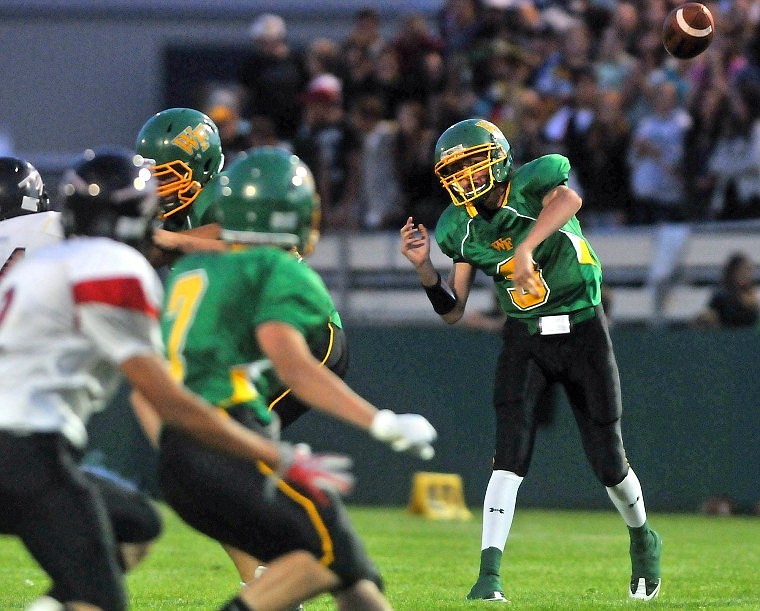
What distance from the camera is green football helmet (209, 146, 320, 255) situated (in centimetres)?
454

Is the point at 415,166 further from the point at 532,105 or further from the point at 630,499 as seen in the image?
the point at 630,499

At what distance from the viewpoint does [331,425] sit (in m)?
13.0

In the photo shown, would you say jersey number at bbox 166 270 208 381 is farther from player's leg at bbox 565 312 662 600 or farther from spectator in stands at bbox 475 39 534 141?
spectator in stands at bbox 475 39 534 141

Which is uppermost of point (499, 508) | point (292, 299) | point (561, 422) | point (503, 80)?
point (503, 80)

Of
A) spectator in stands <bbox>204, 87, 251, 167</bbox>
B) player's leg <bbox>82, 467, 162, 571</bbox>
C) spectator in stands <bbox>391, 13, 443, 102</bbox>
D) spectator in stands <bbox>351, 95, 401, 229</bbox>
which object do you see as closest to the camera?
player's leg <bbox>82, 467, 162, 571</bbox>

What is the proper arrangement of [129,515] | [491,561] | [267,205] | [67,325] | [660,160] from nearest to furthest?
[67,325] → [267,205] → [129,515] → [491,561] → [660,160]

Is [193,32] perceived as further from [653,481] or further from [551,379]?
[551,379]

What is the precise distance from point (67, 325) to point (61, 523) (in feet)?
1.73

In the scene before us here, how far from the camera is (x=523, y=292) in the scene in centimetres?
710

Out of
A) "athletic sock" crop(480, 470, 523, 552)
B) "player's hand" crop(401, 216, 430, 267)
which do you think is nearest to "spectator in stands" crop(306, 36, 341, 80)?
"player's hand" crop(401, 216, 430, 267)

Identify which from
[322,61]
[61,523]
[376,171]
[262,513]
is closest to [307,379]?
[262,513]

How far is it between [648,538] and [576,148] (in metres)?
6.38

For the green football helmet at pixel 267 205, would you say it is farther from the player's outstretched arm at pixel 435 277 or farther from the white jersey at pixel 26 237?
the player's outstretched arm at pixel 435 277

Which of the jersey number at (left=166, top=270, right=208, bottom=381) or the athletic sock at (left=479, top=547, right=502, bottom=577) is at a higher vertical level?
the jersey number at (left=166, top=270, right=208, bottom=381)
